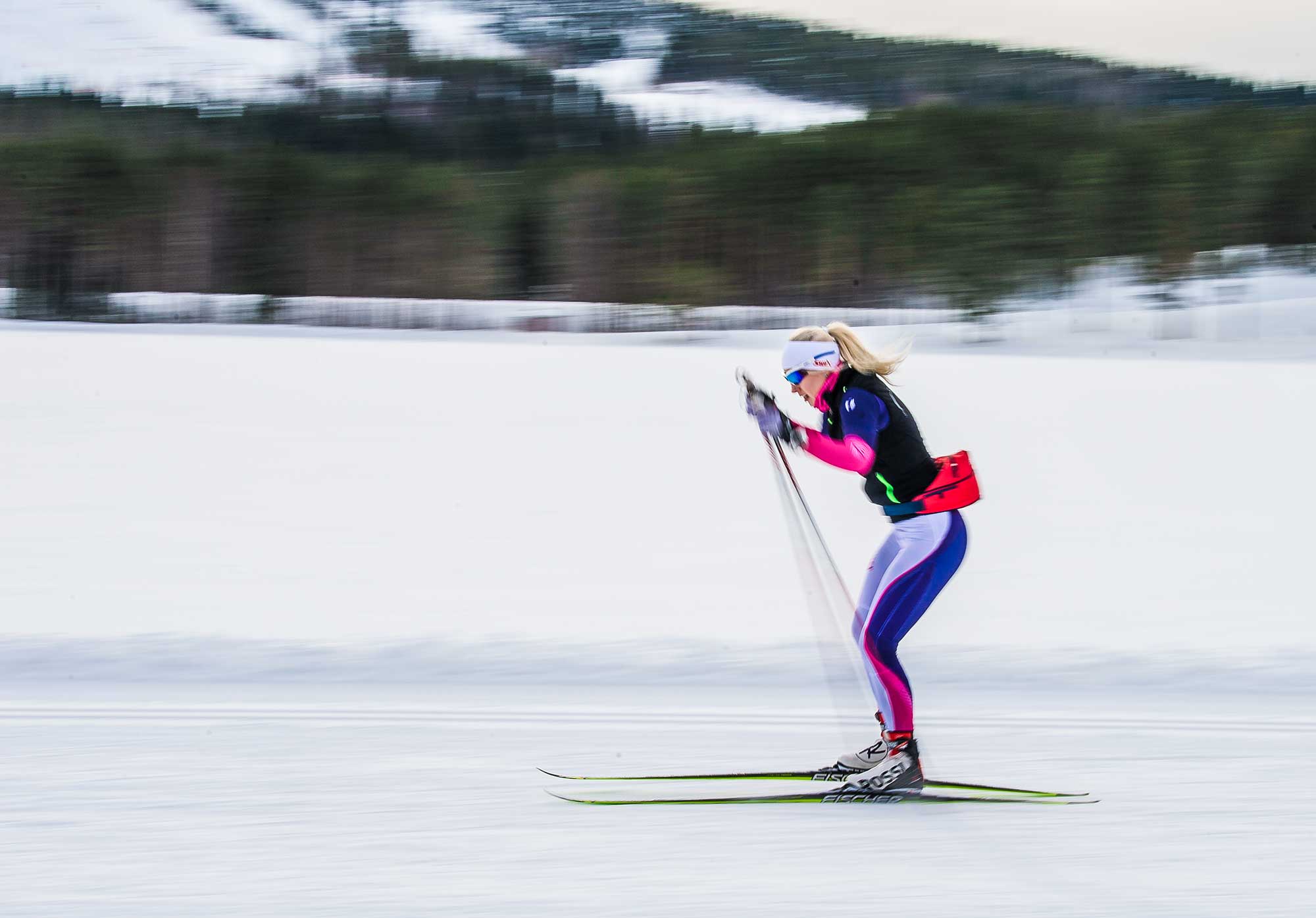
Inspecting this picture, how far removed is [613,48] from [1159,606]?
14.2 m

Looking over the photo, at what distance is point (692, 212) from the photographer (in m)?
12.2

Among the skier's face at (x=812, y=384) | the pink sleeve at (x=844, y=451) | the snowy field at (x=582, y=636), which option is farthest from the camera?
the skier's face at (x=812, y=384)

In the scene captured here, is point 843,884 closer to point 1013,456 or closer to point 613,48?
point 1013,456

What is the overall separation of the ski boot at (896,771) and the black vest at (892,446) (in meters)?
0.64

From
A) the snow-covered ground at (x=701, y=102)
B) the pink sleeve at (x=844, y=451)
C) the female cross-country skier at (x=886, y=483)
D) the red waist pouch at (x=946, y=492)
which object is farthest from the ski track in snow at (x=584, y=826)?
the snow-covered ground at (x=701, y=102)

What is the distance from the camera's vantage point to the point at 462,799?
3.02m

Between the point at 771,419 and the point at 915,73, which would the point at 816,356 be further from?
the point at 915,73

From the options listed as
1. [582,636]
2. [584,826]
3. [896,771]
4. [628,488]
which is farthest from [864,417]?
[628,488]

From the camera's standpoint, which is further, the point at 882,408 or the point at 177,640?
the point at 177,640

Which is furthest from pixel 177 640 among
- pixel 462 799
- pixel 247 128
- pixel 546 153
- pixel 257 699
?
pixel 247 128

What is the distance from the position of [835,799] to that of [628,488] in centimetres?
287

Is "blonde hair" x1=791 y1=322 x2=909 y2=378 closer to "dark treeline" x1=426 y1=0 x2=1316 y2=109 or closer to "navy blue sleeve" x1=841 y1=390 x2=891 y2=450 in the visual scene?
"navy blue sleeve" x1=841 y1=390 x2=891 y2=450

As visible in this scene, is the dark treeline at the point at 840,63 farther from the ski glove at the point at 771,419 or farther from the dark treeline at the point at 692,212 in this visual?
the ski glove at the point at 771,419

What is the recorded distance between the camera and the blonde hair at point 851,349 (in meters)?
2.92
